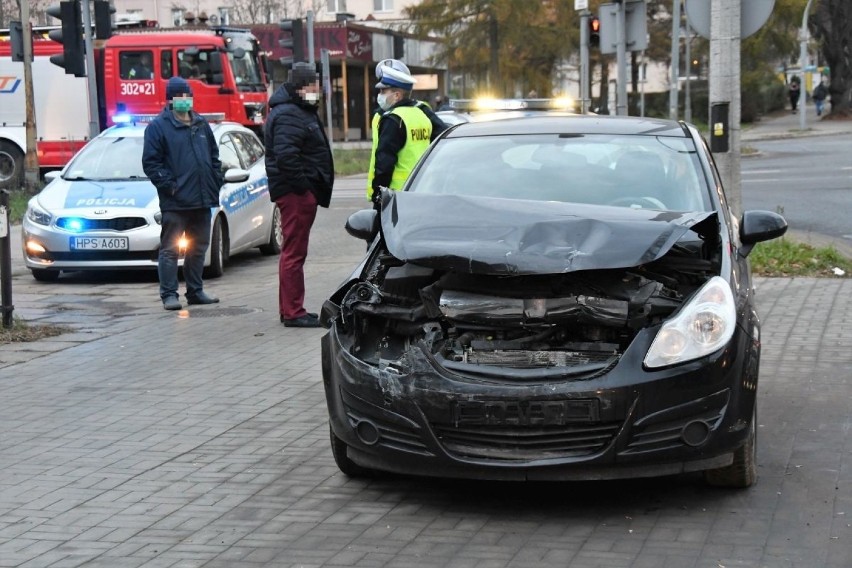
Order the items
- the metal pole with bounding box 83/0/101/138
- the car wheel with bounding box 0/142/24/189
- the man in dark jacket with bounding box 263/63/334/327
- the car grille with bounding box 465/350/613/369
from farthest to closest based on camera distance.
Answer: the car wheel with bounding box 0/142/24/189 < the metal pole with bounding box 83/0/101/138 < the man in dark jacket with bounding box 263/63/334/327 < the car grille with bounding box 465/350/613/369

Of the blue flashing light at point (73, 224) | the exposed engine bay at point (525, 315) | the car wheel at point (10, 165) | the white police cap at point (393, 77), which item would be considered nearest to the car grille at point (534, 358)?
the exposed engine bay at point (525, 315)

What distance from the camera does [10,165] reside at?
2764 cm

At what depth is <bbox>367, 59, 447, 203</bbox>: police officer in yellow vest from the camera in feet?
30.8

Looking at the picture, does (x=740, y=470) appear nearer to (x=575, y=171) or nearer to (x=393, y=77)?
(x=575, y=171)

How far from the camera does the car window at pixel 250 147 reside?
14992 mm

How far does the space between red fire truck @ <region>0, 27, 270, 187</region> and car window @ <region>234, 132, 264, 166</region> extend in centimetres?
1287

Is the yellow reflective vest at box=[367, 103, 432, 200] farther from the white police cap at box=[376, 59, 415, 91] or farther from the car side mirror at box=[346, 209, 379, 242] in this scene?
the car side mirror at box=[346, 209, 379, 242]

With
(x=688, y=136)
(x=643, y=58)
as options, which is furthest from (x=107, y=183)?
(x=643, y=58)

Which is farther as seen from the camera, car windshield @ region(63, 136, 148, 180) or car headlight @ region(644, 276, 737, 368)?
car windshield @ region(63, 136, 148, 180)

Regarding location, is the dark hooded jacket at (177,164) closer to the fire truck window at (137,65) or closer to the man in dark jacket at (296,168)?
the man in dark jacket at (296,168)

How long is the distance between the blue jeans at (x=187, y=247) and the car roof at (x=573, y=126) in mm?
4552

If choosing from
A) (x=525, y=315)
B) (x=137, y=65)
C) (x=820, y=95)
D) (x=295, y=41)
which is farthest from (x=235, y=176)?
(x=820, y=95)

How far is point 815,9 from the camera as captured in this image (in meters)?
53.9

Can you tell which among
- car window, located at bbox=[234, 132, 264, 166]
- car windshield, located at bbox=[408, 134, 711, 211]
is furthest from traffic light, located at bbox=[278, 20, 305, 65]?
car windshield, located at bbox=[408, 134, 711, 211]
